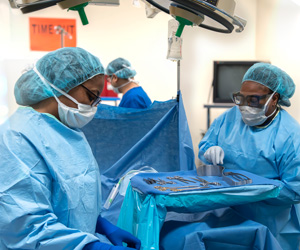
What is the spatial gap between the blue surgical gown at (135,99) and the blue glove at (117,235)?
67.1 inches

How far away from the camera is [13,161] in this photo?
3.10 feet

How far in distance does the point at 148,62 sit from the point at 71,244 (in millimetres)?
3930

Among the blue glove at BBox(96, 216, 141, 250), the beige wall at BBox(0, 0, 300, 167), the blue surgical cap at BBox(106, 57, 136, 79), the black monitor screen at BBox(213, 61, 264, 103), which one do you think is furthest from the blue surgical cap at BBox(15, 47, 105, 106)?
the black monitor screen at BBox(213, 61, 264, 103)

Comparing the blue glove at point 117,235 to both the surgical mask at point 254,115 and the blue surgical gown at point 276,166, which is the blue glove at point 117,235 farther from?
the surgical mask at point 254,115

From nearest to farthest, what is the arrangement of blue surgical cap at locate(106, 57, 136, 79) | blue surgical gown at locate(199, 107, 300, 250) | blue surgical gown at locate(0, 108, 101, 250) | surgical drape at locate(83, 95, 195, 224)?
blue surgical gown at locate(0, 108, 101, 250), blue surgical gown at locate(199, 107, 300, 250), surgical drape at locate(83, 95, 195, 224), blue surgical cap at locate(106, 57, 136, 79)

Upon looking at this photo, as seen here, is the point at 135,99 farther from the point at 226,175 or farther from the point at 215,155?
the point at 226,175

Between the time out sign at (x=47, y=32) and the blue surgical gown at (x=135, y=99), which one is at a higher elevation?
the time out sign at (x=47, y=32)

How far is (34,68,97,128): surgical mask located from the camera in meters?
1.15

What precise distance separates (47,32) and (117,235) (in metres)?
3.91

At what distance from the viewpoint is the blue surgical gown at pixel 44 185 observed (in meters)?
0.92

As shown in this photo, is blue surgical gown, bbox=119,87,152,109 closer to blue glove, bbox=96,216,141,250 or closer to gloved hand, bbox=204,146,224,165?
gloved hand, bbox=204,146,224,165

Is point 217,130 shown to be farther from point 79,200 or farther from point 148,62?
point 148,62

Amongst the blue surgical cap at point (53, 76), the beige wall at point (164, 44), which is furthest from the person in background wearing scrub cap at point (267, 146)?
the beige wall at point (164, 44)

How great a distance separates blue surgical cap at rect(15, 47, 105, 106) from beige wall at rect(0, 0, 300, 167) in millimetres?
2859
